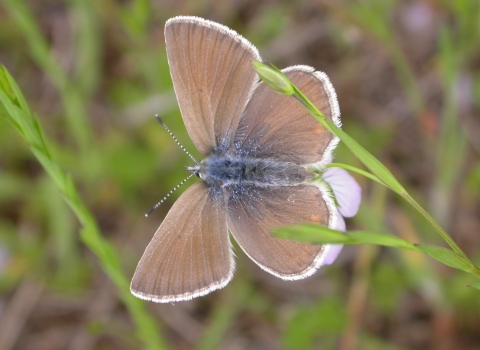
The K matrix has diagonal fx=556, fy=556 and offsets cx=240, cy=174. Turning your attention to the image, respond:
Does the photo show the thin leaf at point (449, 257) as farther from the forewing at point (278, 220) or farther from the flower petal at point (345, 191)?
the flower petal at point (345, 191)

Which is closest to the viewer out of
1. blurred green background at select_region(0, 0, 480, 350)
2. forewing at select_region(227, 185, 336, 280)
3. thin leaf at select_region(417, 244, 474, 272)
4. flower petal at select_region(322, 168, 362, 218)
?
thin leaf at select_region(417, 244, 474, 272)

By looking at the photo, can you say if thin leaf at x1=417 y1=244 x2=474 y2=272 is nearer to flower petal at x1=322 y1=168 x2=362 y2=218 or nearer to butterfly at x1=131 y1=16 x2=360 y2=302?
butterfly at x1=131 y1=16 x2=360 y2=302

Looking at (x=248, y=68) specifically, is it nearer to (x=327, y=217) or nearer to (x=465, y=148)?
(x=327, y=217)

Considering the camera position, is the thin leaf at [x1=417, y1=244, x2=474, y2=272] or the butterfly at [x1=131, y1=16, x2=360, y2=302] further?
the butterfly at [x1=131, y1=16, x2=360, y2=302]

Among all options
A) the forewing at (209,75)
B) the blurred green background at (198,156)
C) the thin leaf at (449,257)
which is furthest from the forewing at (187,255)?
the blurred green background at (198,156)

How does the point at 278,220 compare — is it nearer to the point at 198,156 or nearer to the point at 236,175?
the point at 236,175

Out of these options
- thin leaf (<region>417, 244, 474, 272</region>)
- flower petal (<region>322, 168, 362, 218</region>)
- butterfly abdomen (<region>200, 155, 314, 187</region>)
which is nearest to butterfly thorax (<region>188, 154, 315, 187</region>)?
butterfly abdomen (<region>200, 155, 314, 187</region>)

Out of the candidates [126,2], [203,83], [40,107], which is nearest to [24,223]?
[40,107]
